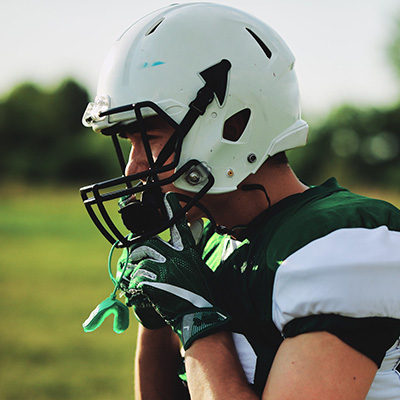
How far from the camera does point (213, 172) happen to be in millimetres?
1967

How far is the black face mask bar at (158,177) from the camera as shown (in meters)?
1.87

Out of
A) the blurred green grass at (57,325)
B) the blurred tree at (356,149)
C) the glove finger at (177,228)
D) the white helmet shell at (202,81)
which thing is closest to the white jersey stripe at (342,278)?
the glove finger at (177,228)

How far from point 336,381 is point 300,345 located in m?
0.12

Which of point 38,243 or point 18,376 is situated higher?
point 18,376

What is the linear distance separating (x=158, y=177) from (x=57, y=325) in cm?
551

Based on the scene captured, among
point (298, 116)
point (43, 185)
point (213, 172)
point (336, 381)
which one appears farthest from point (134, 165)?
point (43, 185)

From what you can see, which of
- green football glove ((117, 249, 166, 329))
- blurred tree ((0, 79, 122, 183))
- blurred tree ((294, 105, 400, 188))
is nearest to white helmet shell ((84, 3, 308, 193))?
green football glove ((117, 249, 166, 329))

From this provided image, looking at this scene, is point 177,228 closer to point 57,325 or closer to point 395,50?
point 57,325

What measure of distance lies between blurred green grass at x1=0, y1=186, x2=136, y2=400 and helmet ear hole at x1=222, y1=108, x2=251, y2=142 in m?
3.62

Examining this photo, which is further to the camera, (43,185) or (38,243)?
(43,185)

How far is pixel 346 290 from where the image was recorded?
1.50 metres

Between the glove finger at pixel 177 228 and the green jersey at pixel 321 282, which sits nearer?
the green jersey at pixel 321 282

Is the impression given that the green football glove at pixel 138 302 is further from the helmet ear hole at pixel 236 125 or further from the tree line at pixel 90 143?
the tree line at pixel 90 143

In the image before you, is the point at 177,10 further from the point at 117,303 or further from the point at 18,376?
the point at 18,376
